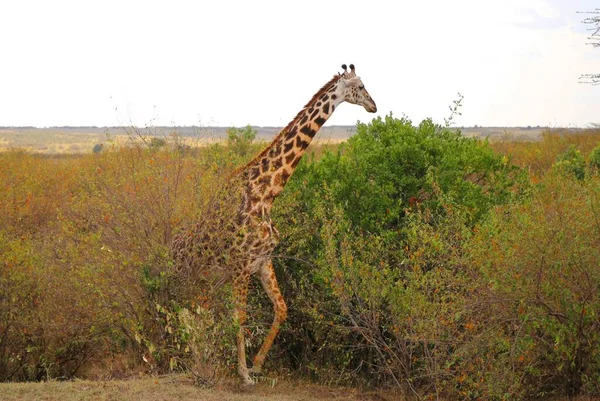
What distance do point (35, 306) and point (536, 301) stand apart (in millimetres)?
7039

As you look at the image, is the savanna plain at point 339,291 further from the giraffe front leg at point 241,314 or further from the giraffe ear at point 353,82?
the giraffe ear at point 353,82

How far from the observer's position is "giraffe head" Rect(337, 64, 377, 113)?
36.6ft

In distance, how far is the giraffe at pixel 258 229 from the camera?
10.0 m

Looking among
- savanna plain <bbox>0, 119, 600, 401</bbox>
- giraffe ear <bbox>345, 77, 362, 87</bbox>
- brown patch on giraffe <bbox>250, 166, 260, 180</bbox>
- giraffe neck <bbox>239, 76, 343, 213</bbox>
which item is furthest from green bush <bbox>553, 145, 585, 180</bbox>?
brown patch on giraffe <bbox>250, 166, 260, 180</bbox>

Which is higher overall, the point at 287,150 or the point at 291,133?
the point at 291,133

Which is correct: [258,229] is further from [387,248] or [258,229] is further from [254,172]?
[387,248]

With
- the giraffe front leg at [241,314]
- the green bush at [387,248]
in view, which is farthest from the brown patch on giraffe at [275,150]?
the giraffe front leg at [241,314]

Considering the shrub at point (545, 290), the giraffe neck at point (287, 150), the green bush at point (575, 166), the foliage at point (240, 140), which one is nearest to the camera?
the shrub at point (545, 290)

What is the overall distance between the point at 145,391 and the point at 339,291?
2.70 m

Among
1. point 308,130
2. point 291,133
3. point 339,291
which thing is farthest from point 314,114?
point 339,291

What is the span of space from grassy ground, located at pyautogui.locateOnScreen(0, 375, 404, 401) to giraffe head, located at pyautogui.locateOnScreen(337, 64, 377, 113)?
157 inches

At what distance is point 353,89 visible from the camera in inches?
441

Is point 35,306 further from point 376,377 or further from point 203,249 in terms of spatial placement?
point 376,377

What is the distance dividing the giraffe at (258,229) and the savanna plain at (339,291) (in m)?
0.22
